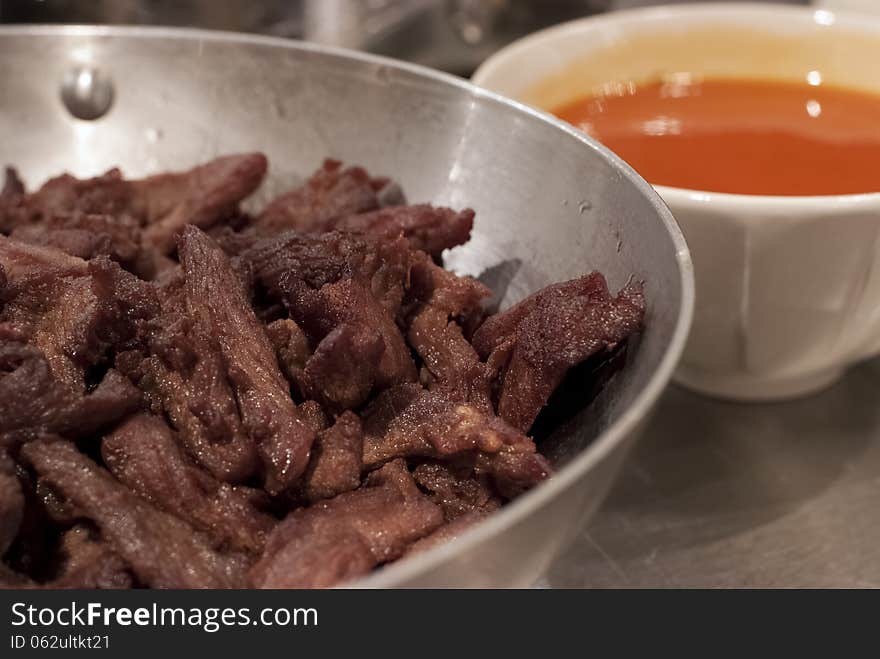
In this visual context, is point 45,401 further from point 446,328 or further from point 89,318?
point 446,328

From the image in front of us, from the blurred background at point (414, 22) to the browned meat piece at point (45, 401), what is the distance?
1873mm

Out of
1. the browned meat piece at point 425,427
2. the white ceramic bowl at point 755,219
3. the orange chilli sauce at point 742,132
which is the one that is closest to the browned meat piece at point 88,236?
the browned meat piece at point 425,427

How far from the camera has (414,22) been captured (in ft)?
9.01

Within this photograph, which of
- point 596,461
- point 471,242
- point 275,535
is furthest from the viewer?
point 471,242

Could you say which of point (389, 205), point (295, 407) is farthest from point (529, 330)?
point (389, 205)

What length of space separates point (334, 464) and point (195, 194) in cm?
62

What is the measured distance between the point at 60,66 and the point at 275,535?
1.09 m

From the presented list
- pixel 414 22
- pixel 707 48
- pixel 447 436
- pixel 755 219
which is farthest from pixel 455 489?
pixel 414 22

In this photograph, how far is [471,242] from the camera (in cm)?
140

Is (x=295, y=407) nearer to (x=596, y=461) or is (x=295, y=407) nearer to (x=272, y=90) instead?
(x=596, y=461)

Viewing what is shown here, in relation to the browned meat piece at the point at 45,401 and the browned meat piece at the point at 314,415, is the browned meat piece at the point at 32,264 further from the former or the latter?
the browned meat piece at the point at 314,415

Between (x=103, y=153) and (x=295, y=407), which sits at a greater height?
(x=103, y=153)

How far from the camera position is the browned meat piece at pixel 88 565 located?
2.86 ft

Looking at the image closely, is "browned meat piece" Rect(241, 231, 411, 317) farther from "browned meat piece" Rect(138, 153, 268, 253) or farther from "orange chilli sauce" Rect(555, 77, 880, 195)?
"orange chilli sauce" Rect(555, 77, 880, 195)
